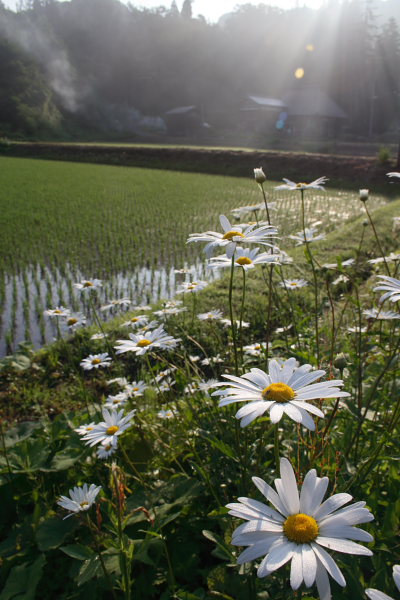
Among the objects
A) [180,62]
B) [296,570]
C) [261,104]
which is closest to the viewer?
[296,570]

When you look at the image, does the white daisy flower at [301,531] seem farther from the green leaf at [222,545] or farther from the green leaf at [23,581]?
the green leaf at [23,581]

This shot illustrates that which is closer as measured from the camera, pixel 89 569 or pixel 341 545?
pixel 341 545

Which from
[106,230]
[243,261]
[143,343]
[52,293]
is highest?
Answer: [243,261]

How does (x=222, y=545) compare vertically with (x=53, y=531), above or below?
above

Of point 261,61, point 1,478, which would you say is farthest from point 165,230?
point 261,61

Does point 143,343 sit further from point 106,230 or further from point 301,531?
point 106,230

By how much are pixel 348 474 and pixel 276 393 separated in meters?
0.49

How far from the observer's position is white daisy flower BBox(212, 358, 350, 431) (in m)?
0.65

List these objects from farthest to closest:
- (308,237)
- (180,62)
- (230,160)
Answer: (180,62) → (230,160) → (308,237)

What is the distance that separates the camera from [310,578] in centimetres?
51

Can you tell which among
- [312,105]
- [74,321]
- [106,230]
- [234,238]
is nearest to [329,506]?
[234,238]

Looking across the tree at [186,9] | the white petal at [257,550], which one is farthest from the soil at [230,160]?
the tree at [186,9]

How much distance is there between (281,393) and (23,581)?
37.3 inches

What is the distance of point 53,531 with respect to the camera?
128cm
